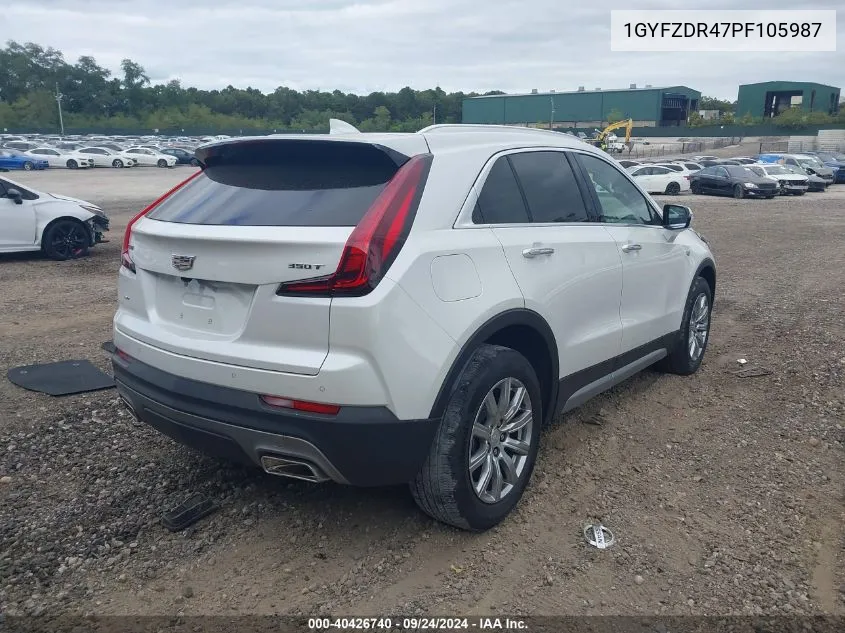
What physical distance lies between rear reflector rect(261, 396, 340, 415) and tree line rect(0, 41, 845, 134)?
100261 millimetres

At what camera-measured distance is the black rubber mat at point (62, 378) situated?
5.21 meters

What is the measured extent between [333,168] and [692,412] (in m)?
3.19

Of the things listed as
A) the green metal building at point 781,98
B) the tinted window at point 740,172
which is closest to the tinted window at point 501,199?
the tinted window at point 740,172

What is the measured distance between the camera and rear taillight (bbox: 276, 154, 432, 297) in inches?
108

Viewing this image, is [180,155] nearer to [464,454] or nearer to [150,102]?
[464,454]

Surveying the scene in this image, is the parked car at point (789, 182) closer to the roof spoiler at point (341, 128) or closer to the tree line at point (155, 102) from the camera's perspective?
the roof spoiler at point (341, 128)

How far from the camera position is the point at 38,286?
9164 millimetres

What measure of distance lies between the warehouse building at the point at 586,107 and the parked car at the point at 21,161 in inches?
2921

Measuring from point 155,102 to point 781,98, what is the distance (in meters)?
103

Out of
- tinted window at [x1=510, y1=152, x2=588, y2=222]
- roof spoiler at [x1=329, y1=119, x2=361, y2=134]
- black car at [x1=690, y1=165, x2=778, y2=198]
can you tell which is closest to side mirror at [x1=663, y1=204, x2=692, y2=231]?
tinted window at [x1=510, y1=152, x2=588, y2=222]

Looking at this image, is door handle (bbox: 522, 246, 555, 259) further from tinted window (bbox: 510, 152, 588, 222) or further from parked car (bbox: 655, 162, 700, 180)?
parked car (bbox: 655, 162, 700, 180)

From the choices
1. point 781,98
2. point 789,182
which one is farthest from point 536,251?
point 781,98

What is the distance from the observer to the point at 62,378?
5441 millimetres

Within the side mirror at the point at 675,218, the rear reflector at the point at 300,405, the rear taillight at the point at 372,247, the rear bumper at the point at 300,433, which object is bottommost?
the rear bumper at the point at 300,433
